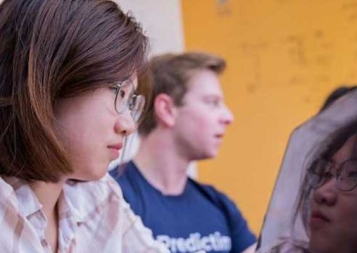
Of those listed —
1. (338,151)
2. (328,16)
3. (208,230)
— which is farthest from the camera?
(328,16)

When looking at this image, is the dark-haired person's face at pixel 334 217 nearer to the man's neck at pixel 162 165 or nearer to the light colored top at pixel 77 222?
the light colored top at pixel 77 222

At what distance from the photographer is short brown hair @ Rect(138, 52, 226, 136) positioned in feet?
5.11

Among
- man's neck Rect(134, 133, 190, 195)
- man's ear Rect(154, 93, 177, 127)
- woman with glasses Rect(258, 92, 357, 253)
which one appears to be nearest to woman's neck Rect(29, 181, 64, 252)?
woman with glasses Rect(258, 92, 357, 253)

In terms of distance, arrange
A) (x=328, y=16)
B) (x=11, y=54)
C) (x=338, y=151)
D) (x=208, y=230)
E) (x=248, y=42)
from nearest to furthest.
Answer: (x=338, y=151), (x=11, y=54), (x=208, y=230), (x=328, y=16), (x=248, y=42)

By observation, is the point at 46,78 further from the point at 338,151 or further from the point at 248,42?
the point at 248,42

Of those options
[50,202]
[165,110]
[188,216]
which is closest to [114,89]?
[50,202]

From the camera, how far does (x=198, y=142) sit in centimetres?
152

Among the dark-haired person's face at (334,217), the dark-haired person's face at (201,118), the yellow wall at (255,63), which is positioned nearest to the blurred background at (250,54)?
the yellow wall at (255,63)

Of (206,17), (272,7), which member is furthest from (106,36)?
(206,17)

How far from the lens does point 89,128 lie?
770mm

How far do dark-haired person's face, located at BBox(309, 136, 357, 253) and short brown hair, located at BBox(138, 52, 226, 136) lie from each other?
3.03 feet

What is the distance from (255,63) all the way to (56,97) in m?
1.28

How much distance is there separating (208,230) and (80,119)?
0.64 metres

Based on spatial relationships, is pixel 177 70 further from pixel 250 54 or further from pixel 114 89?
pixel 114 89
